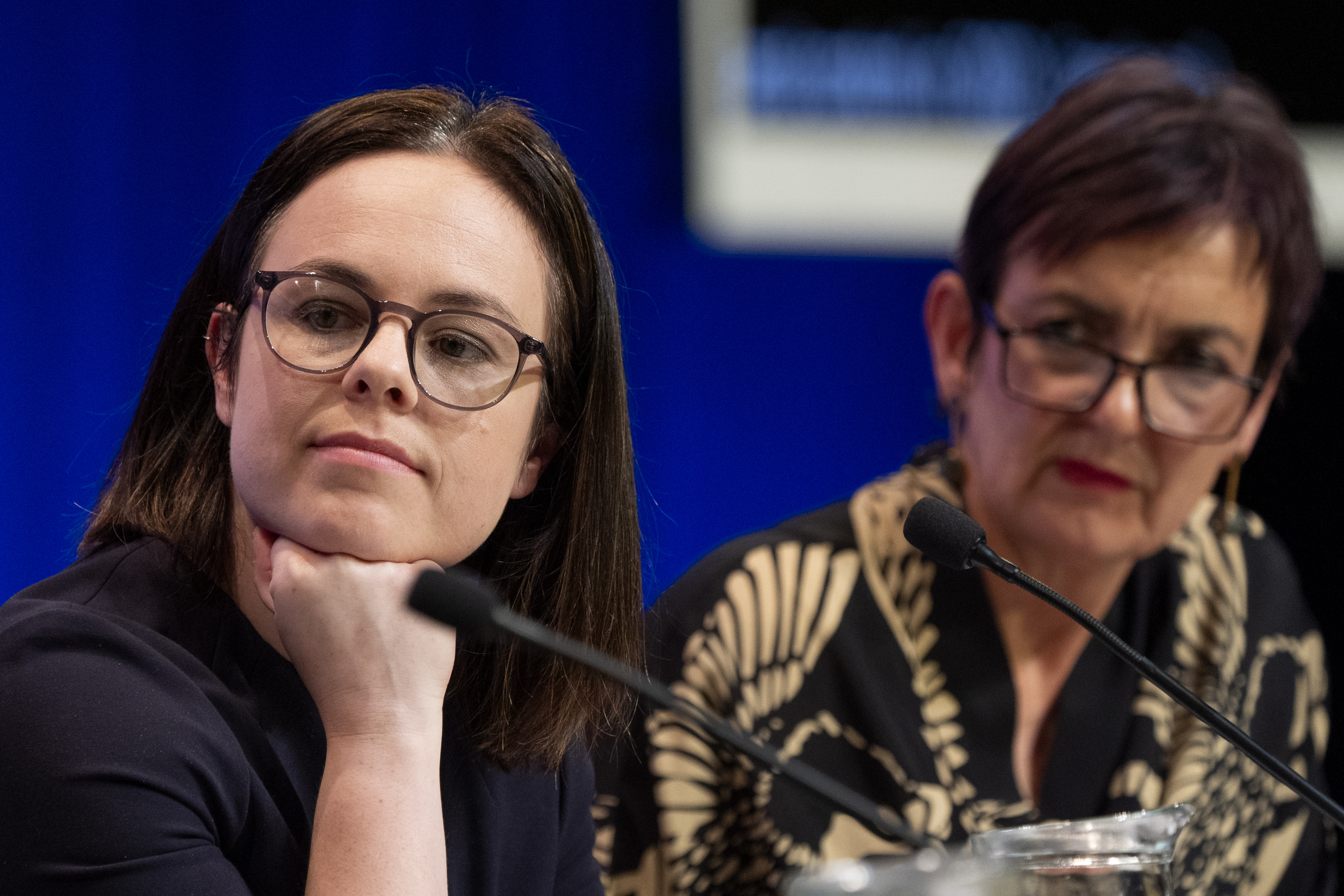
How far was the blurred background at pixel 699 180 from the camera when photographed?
2621 millimetres

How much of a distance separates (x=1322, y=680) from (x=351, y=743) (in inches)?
64.6

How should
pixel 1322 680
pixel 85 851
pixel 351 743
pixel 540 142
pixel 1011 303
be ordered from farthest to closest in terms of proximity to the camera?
pixel 1322 680 → pixel 1011 303 → pixel 540 142 → pixel 351 743 → pixel 85 851

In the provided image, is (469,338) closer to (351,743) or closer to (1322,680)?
(351,743)

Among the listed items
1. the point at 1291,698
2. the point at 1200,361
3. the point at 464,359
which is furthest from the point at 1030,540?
the point at 464,359

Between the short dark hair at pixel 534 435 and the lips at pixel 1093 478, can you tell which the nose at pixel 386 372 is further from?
the lips at pixel 1093 478

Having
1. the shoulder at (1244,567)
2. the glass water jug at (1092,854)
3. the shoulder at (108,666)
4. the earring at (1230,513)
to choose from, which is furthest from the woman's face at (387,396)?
the shoulder at (1244,567)

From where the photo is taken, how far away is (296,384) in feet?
3.40

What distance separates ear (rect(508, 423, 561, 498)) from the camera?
4.09ft

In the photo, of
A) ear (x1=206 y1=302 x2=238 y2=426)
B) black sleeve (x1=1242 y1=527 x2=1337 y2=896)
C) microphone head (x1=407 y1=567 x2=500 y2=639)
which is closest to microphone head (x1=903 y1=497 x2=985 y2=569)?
microphone head (x1=407 y1=567 x2=500 y2=639)

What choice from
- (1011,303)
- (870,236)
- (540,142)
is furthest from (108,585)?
(870,236)

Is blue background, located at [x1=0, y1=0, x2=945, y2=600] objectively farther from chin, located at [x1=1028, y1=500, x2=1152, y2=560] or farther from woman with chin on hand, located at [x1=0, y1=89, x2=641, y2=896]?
woman with chin on hand, located at [x1=0, y1=89, x2=641, y2=896]

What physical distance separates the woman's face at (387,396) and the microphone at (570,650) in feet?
0.90

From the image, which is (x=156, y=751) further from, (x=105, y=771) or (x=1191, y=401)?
(x=1191, y=401)

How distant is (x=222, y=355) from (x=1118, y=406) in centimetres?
98
